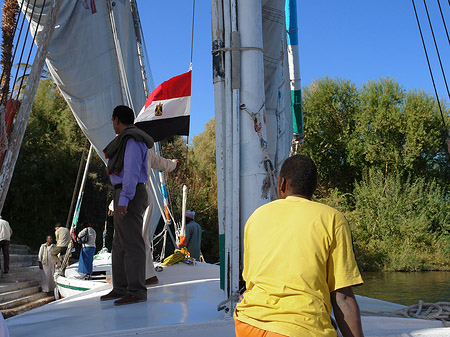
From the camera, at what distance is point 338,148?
92.6 feet

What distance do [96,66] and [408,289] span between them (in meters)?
9.33

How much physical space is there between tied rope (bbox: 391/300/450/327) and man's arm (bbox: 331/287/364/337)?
1071 mm

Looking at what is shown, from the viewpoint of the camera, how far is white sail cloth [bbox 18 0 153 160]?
7918 millimetres

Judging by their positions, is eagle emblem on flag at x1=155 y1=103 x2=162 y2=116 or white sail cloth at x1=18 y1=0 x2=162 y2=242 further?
white sail cloth at x1=18 y1=0 x2=162 y2=242

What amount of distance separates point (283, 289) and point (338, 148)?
2745cm

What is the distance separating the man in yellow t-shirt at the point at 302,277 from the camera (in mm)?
1504

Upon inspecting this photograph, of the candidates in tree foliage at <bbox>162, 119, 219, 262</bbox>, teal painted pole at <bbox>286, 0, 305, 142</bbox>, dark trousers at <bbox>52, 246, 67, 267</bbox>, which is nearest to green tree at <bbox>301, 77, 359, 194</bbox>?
tree foliage at <bbox>162, 119, 219, 262</bbox>

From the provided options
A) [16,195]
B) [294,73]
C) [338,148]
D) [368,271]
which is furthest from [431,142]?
[294,73]

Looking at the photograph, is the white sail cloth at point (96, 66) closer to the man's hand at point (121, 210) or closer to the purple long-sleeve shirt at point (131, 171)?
the purple long-sleeve shirt at point (131, 171)

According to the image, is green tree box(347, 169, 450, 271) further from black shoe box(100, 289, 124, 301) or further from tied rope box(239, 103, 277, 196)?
tied rope box(239, 103, 277, 196)

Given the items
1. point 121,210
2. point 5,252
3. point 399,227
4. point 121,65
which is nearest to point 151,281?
point 121,210

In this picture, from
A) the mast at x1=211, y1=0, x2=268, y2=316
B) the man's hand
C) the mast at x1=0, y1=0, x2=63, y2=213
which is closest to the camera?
the mast at x1=211, y1=0, x2=268, y2=316

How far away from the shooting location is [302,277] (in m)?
1.54

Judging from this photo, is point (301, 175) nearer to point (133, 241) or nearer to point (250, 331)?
point (250, 331)
